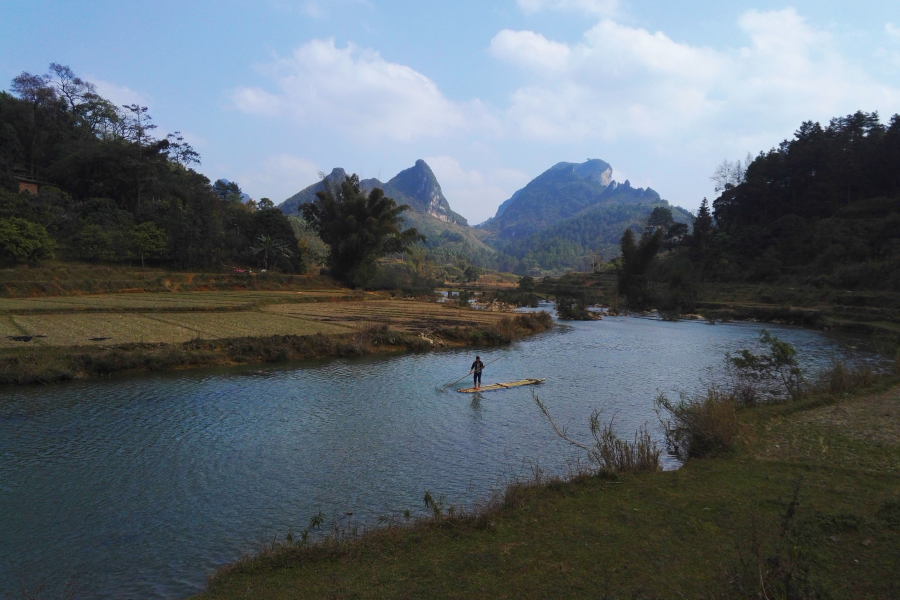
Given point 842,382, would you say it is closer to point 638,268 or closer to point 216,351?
point 216,351

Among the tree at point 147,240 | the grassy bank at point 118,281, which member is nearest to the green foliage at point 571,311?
the grassy bank at point 118,281

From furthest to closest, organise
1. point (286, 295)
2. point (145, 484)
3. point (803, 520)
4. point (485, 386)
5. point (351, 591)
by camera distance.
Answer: point (286, 295) → point (485, 386) → point (145, 484) → point (803, 520) → point (351, 591)

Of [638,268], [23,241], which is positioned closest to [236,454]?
[23,241]

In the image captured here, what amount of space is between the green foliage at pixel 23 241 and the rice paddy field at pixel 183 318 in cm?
579

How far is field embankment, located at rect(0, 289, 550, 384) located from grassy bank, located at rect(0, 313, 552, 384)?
3cm

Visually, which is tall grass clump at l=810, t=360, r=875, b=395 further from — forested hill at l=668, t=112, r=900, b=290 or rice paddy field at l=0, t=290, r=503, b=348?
forested hill at l=668, t=112, r=900, b=290

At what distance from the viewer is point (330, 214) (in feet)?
195

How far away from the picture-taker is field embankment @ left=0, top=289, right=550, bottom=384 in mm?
18484

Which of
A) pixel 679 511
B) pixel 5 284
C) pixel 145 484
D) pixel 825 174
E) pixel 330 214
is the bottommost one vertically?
pixel 145 484

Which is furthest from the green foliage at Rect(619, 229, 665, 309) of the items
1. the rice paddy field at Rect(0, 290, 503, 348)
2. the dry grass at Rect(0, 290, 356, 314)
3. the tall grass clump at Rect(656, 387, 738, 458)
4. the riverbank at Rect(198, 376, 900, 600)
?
the riverbank at Rect(198, 376, 900, 600)

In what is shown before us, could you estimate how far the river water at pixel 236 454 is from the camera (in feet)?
25.1

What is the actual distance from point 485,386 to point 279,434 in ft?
24.6

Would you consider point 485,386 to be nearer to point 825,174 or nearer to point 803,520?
point 803,520

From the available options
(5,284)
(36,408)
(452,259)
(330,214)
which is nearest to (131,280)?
(5,284)
